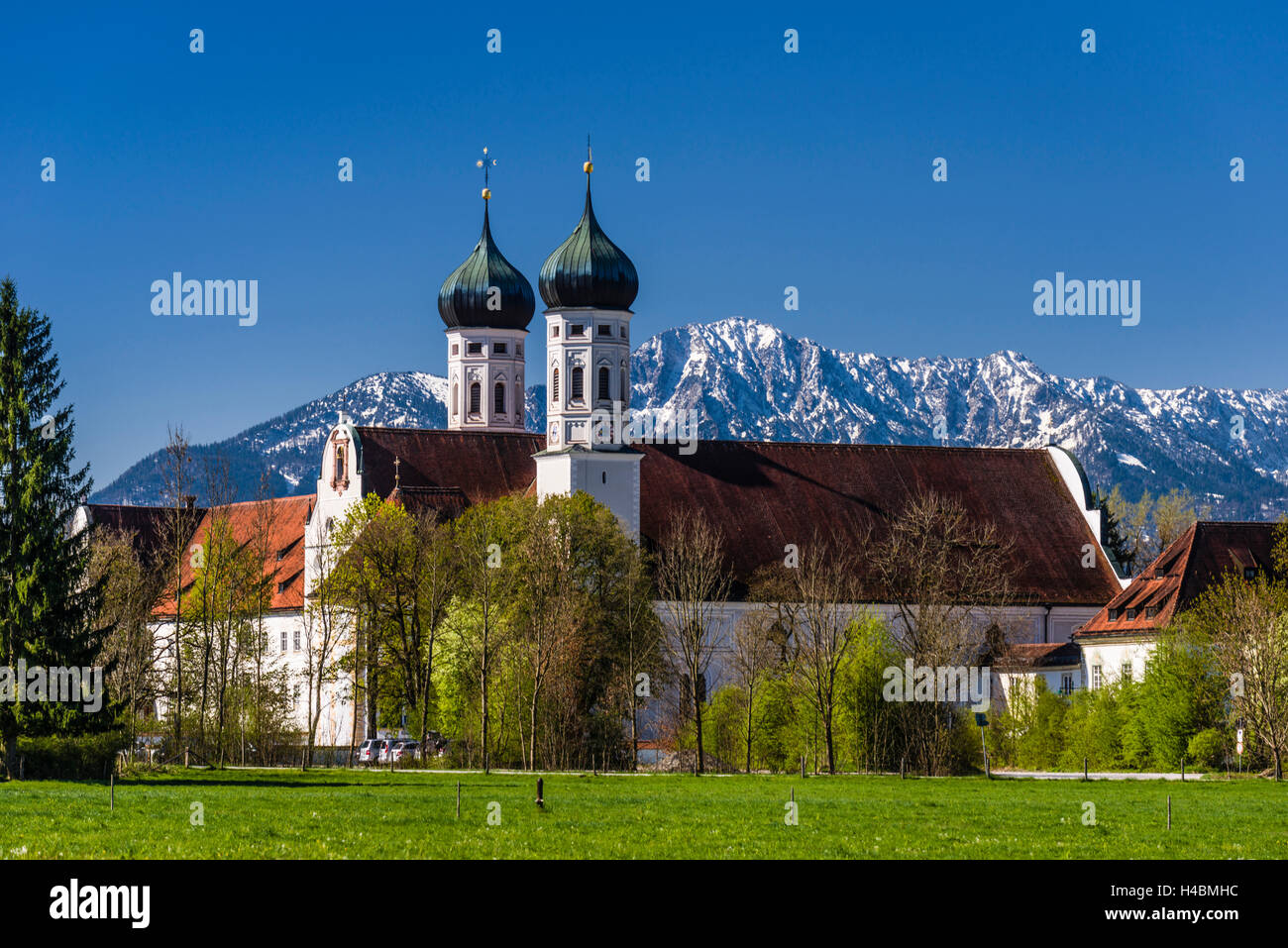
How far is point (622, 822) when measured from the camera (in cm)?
3198

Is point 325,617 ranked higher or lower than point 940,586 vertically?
lower

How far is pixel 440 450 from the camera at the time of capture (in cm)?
8575

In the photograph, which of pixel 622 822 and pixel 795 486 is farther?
pixel 795 486

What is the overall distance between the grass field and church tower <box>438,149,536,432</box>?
183 feet

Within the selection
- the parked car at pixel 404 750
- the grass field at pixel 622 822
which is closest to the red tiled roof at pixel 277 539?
the parked car at pixel 404 750

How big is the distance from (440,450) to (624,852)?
60406 mm

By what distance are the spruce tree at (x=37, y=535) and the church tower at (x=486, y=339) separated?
51.2 metres

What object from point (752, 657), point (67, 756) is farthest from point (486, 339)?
point (67, 756)

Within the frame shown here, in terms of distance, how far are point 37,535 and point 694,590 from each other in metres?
25.8

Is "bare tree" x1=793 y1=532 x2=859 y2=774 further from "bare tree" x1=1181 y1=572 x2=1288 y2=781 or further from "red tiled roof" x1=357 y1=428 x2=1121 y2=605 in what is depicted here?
"bare tree" x1=1181 y1=572 x2=1288 y2=781

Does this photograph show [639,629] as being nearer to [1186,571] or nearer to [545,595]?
[545,595]
